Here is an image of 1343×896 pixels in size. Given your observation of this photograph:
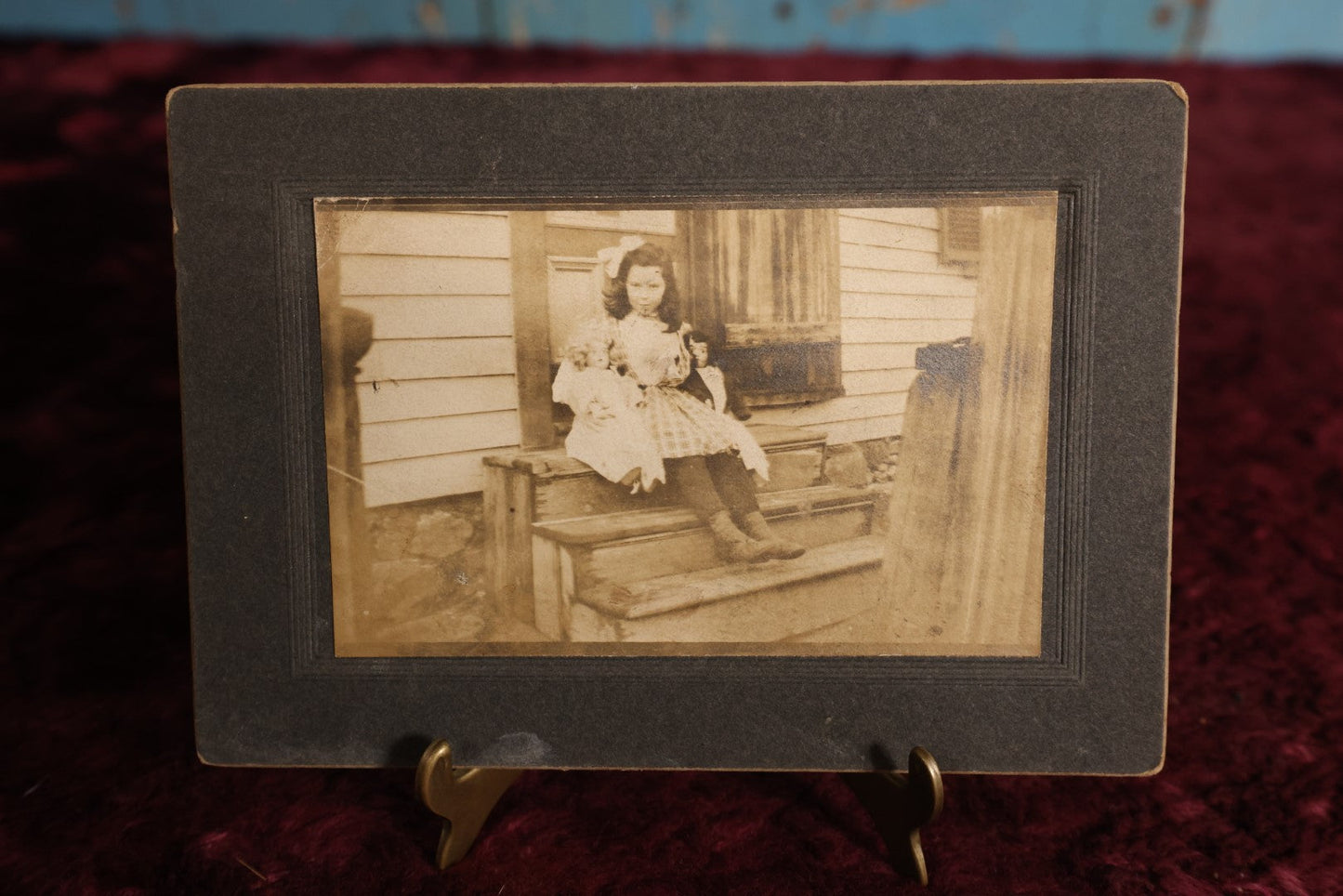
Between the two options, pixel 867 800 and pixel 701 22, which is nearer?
pixel 867 800

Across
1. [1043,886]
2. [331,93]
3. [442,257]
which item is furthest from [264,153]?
Result: [1043,886]

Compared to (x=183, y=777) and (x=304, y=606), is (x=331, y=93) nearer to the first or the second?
(x=304, y=606)

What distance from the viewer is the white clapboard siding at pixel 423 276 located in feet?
2.88

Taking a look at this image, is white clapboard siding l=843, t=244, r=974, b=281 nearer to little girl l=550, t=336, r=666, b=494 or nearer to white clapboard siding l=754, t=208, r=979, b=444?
white clapboard siding l=754, t=208, r=979, b=444

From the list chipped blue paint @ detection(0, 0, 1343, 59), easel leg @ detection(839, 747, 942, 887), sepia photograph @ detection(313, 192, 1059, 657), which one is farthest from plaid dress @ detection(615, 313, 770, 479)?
chipped blue paint @ detection(0, 0, 1343, 59)

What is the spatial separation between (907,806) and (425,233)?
75 cm

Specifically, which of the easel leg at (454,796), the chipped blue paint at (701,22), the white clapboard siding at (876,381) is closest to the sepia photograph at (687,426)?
the white clapboard siding at (876,381)

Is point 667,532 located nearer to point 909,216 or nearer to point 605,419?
point 605,419

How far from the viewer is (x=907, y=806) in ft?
2.84

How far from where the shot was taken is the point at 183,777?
99cm

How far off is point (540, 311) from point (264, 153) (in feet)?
1.03

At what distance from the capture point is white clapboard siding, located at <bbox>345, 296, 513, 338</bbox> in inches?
34.7

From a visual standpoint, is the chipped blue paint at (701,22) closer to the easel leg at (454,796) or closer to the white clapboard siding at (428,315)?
the white clapboard siding at (428,315)

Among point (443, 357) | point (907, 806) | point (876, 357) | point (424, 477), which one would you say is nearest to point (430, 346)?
point (443, 357)
